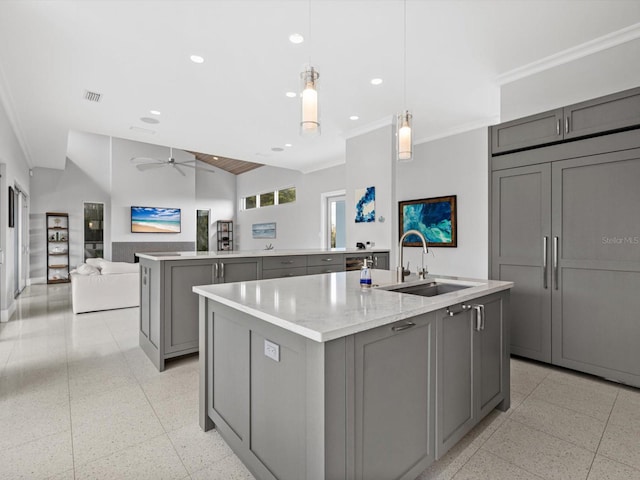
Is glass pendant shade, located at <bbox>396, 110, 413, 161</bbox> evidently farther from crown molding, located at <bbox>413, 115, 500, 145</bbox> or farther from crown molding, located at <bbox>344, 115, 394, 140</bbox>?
crown molding, located at <bbox>413, 115, 500, 145</bbox>

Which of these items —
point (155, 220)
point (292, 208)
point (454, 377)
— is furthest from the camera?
point (155, 220)

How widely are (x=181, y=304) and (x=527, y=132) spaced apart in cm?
344

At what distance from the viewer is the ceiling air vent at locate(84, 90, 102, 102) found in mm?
3999

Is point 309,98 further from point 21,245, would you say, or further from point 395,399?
point 21,245

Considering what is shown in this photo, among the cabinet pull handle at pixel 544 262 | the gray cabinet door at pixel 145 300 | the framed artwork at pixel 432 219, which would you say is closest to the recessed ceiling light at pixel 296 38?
the gray cabinet door at pixel 145 300

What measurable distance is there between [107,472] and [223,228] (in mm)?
10247

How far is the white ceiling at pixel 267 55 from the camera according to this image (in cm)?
256

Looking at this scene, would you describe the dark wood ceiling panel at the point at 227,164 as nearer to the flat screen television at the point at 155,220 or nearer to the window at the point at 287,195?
the window at the point at 287,195

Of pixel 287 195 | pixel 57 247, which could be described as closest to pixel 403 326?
pixel 287 195

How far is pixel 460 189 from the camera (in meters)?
5.19

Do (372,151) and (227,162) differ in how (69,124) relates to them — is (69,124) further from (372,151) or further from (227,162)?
(227,162)

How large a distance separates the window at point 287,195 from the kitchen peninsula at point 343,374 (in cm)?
728

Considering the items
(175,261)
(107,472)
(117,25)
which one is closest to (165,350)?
(175,261)

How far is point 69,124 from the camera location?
509 centimetres
